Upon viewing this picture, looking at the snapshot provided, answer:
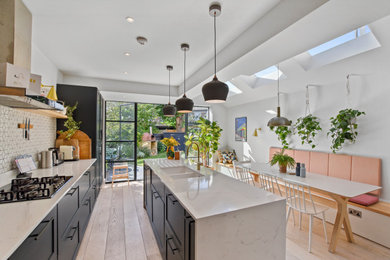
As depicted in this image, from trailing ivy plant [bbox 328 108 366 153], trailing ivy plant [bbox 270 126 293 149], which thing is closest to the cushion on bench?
trailing ivy plant [bbox 328 108 366 153]

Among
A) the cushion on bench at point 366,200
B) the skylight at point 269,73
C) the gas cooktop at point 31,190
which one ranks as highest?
the skylight at point 269,73

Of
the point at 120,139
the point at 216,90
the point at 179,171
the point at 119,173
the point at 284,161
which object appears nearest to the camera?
the point at 216,90

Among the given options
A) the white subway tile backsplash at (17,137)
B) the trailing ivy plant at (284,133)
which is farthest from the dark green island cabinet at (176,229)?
the trailing ivy plant at (284,133)

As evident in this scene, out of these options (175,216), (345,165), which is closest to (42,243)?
A: (175,216)

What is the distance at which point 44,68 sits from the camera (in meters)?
2.93

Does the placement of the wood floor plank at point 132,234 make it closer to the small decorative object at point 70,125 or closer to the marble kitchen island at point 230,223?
the marble kitchen island at point 230,223

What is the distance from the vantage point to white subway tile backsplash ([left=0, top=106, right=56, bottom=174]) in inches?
77.7

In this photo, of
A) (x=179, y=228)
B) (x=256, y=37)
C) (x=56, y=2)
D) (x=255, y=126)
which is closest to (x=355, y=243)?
(x=179, y=228)

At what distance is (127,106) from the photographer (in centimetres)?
530

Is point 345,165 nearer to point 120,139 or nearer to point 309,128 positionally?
point 309,128

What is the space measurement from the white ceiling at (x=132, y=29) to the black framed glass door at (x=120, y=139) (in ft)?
6.22

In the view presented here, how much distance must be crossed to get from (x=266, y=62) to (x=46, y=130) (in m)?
3.68

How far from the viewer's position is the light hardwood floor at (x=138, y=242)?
2072mm

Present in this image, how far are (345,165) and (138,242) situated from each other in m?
3.59
